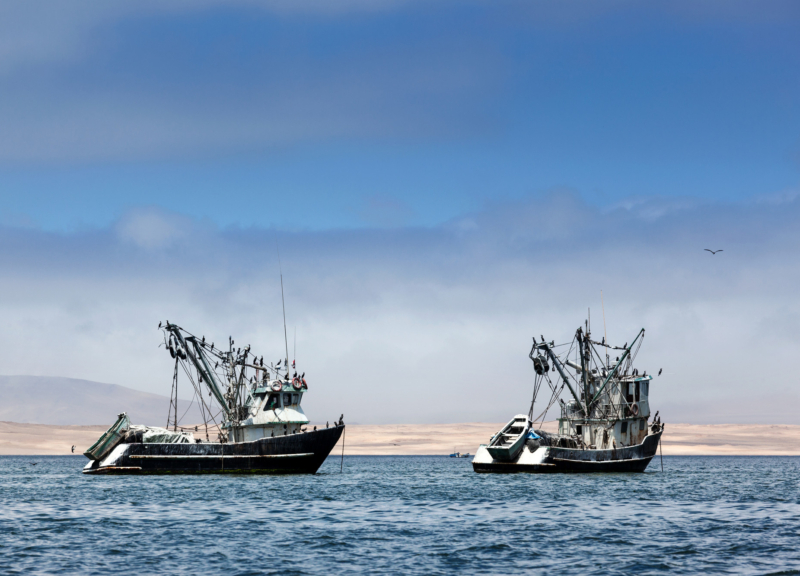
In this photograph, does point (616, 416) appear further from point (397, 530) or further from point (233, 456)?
point (397, 530)

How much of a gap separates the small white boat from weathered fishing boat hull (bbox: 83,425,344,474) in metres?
15.2

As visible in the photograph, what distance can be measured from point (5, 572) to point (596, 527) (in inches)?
959

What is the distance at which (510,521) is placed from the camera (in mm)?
43344

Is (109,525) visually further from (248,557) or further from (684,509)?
(684,509)

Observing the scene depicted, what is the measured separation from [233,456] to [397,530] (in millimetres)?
40324

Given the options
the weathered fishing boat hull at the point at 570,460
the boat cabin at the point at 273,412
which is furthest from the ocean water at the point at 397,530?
the weathered fishing boat hull at the point at 570,460

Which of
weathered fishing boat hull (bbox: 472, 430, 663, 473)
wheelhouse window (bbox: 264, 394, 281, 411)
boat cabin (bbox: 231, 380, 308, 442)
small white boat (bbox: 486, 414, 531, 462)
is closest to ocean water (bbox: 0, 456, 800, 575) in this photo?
boat cabin (bbox: 231, 380, 308, 442)

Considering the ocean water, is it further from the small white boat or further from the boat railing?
the boat railing

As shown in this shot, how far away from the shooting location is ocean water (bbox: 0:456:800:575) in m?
30.6

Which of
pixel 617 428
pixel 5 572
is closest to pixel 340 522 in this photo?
pixel 5 572

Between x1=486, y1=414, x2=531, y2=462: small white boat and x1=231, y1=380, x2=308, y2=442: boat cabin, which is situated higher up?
x1=231, y1=380, x2=308, y2=442: boat cabin

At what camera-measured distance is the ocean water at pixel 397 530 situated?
30641 mm

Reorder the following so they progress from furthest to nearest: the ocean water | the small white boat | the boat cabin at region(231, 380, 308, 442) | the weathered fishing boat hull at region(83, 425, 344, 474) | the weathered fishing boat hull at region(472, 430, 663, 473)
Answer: the small white boat < the weathered fishing boat hull at region(472, 430, 663, 473) < the boat cabin at region(231, 380, 308, 442) < the weathered fishing boat hull at region(83, 425, 344, 474) < the ocean water

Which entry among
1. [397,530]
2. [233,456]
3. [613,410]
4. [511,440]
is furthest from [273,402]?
[397,530]
